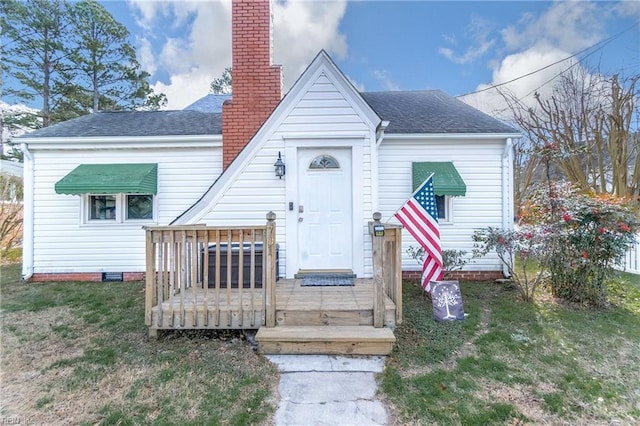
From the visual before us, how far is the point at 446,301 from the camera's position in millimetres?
4078

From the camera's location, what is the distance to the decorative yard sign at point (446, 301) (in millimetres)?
4059

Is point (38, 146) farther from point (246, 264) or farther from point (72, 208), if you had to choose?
point (246, 264)

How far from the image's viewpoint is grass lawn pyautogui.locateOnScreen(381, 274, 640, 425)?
2.34 m

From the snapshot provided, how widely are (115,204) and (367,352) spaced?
642 cm

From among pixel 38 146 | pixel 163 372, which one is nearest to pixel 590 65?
pixel 163 372

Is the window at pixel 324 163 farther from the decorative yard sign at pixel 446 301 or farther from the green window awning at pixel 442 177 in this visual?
the decorative yard sign at pixel 446 301

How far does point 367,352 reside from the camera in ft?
10.2

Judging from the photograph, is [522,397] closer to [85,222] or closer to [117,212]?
[117,212]

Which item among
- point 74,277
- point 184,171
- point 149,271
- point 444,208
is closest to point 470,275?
point 444,208

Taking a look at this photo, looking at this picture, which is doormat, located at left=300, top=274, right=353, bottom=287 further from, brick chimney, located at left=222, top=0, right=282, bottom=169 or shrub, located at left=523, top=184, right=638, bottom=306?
shrub, located at left=523, top=184, right=638, bottom=306

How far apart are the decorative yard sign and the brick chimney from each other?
4.33 metres

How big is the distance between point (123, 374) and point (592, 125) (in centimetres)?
1509

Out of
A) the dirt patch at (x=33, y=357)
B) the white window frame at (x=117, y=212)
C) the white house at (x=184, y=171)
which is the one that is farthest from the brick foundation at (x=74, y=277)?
the dirt patch at (x=33, y=357)

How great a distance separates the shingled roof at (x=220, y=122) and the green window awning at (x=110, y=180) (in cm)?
77
